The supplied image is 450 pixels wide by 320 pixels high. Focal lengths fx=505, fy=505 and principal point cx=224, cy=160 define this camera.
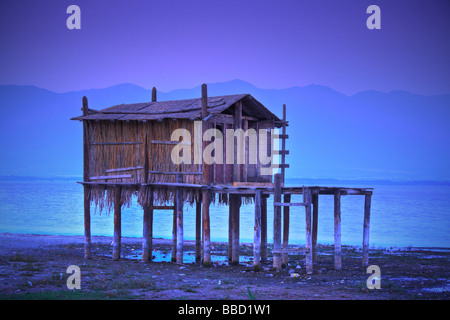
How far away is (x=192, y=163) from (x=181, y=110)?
2.19 meters

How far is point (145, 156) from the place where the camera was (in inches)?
770

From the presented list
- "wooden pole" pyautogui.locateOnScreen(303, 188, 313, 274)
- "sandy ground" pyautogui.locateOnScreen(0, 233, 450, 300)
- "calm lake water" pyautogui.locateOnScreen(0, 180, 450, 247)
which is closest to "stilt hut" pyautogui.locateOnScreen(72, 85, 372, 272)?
"wooden pole" pyautogui.locateOnScreen(303, 188, 313, 274)

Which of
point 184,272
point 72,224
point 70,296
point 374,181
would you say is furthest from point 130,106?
point 374,181

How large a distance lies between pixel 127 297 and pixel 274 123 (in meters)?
10.5

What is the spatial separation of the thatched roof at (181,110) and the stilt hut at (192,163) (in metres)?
0.04

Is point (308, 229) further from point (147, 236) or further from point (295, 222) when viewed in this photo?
point (295, 222)

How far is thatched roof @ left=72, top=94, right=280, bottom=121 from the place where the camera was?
61.1 ft

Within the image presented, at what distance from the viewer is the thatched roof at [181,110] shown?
61.1 ft

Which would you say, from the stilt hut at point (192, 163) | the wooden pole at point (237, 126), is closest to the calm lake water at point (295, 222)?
the stilt hut at point (192, 163)

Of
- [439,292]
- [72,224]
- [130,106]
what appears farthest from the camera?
[72,224]

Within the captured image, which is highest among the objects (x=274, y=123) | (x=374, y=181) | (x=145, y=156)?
(x=274, y=123)

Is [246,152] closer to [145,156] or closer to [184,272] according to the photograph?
[145,156]

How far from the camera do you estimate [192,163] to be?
18.5 m
